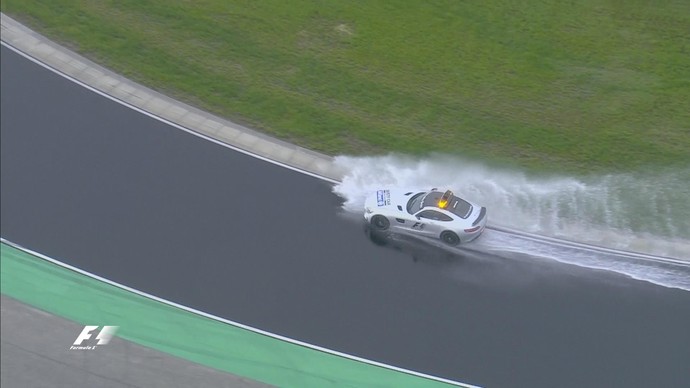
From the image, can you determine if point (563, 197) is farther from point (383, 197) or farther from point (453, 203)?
point (383, 197)

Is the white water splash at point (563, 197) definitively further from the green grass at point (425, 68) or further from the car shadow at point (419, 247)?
the car shadow at point (419, 247)

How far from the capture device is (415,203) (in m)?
27.0

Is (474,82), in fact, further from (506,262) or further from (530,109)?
(506,262)

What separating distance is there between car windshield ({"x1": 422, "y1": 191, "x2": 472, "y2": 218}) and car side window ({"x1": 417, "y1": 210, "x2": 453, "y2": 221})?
250 mm

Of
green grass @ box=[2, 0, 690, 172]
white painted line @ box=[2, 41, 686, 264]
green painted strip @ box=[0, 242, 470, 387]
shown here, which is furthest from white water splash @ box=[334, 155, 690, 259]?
green painted strip @ box=[0, 242, 470, 387]

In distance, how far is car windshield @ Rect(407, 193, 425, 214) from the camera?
1054 inches

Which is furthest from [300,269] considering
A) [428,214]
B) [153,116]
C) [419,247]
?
[153,116]

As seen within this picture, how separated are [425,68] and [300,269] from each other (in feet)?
32.0

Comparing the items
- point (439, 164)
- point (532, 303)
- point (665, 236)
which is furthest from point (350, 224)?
point (665, 236)

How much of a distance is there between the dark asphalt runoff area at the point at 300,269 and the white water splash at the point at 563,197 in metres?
1.36

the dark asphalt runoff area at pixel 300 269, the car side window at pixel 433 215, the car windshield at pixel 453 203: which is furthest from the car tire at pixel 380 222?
the car windshield at pixel 453 203

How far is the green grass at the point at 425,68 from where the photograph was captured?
29.4 metres

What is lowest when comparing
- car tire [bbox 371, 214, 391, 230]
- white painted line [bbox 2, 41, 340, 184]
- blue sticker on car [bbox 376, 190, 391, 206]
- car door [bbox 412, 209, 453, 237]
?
white painted line [bbox 2, 41, 340, 184]

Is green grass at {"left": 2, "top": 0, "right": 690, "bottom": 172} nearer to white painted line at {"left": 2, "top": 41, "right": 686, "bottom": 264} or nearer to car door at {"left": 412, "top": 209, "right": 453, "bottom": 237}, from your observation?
white painted line at {"left": 2, "top": 41, "right": 686, "bottom": 264}
